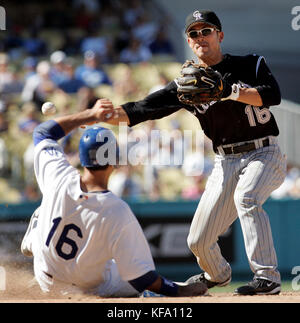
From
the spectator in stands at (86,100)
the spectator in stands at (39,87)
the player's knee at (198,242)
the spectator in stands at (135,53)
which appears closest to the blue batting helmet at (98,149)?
the player's knee at (198,242)

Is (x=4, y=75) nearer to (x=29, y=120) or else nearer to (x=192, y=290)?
(x=29, y=120)

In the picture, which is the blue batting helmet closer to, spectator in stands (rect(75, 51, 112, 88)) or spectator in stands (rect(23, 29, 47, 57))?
spectator in stands (rect(75, 51, 112, 88))

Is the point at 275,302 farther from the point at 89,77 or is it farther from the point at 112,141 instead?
the point at 89,77

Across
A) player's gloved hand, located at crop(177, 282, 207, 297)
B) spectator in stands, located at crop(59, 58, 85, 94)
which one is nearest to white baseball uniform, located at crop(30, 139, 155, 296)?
player's gloved hand, located at crop(177, 282, 207, 297)

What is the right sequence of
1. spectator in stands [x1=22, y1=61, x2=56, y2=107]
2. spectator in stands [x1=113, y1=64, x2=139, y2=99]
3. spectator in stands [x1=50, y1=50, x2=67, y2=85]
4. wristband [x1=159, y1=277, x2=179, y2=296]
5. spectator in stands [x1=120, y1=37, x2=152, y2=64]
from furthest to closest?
spectator in stands [x1=120, y1=37, x2=152, y2=64]
spectator in stands [x1=50, y1=50, x2=67, y2=85]
spectator in stands [x1=113, y1=64, x2=139, y2=99]
spectator in stands [x1=22, y1=61, x2=56, y2=107]
wristband [x1=159, y1=277, x2=179, y2=296]

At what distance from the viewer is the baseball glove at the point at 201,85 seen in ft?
14.7

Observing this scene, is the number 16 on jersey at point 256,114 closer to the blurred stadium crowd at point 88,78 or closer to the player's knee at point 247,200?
the player's knee at point 247,200

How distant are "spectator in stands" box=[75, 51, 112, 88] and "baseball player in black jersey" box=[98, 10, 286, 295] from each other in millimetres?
7109

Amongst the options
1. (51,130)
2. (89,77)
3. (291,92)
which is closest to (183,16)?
(291,92)

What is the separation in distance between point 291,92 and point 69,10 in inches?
219

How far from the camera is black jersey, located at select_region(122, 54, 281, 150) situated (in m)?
4.82

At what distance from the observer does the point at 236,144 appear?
4.96 m

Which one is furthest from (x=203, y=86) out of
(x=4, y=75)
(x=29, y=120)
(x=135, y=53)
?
(x=135, y=53)

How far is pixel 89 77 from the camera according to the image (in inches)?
482
